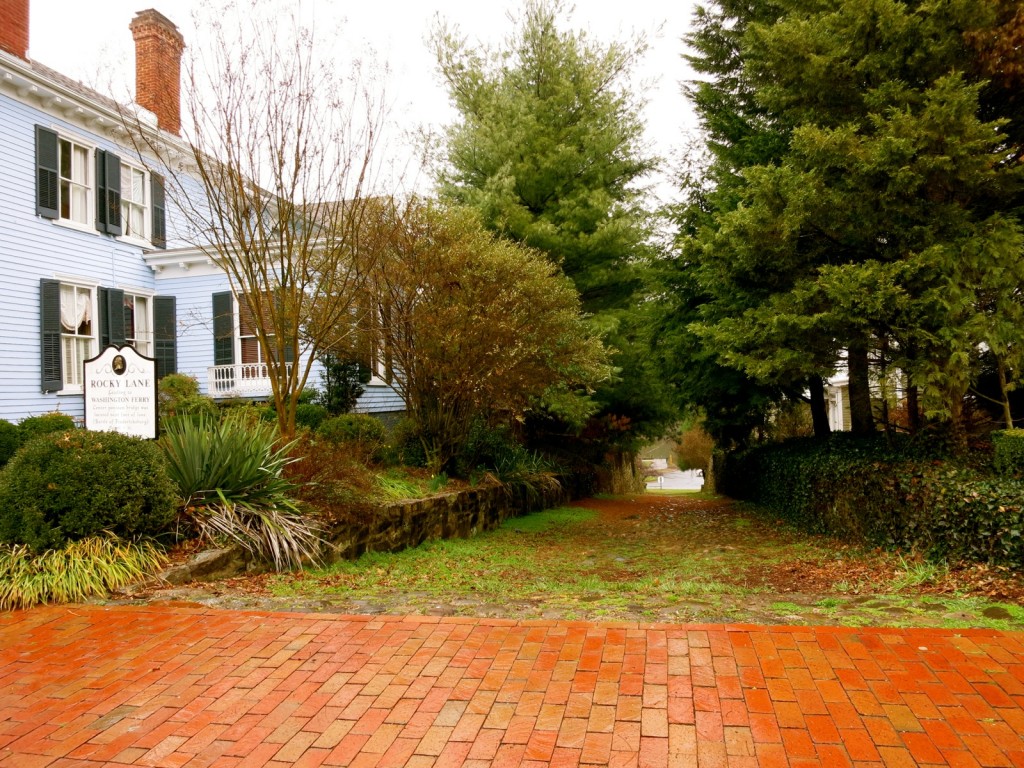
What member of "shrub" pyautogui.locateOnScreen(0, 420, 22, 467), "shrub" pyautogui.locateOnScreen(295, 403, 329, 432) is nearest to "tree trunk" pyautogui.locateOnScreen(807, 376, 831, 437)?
"shrub" pyautogui.locateOnScreen(295, 403, 329, 432)

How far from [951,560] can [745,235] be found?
13.5 feet

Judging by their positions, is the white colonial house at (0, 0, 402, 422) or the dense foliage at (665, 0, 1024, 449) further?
the white colonial house at (0, 0, 402, 422)

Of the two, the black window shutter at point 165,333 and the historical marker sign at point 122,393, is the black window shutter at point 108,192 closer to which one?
the black window shutter at point 165,333

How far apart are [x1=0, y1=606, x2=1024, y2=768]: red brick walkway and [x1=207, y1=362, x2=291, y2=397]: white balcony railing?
38.4 ft

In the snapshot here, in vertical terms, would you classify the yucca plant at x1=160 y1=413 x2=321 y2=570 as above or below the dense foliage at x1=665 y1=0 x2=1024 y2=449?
below

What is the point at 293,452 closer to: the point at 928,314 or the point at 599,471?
the point at 928,314

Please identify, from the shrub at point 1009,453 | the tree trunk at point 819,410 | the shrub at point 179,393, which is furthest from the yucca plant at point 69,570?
the tree trunk at point 819,410

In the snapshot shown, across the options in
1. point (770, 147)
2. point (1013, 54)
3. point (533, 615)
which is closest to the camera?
point (533, 615)

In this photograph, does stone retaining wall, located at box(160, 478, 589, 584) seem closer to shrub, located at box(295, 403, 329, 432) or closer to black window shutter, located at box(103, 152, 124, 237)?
shrub, located at box(295, 403, 329, 432)

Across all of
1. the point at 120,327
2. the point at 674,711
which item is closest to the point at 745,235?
the point at 674,711

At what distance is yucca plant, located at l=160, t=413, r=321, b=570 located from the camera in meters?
6.46

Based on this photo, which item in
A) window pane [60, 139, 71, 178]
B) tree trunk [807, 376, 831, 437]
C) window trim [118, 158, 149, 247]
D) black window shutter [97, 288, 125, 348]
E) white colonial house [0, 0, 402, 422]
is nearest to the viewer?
tree trunk [807, 376, 831, 437]

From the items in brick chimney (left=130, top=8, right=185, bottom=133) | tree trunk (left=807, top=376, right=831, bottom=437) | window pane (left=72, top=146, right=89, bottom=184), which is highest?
brick chimney (left=130, top=8, right=185, bottom=133)

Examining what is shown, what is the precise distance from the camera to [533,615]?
14.8ft
